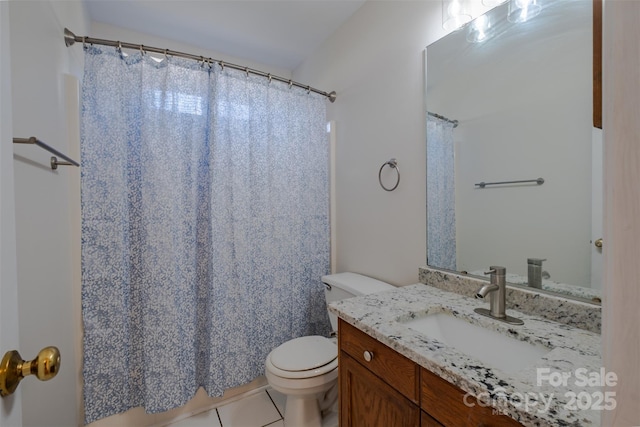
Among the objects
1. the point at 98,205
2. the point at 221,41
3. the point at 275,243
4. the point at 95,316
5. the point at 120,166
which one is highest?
the point at 221,41

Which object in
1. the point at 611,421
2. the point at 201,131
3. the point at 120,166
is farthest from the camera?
the point at 201,131

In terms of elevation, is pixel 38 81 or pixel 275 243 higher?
pixel 38 81

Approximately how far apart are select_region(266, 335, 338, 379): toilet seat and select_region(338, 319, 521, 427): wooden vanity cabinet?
31 cm

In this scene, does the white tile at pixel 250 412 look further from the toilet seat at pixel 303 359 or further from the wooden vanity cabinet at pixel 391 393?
the wooden vanity cabinet at pixel 391 393

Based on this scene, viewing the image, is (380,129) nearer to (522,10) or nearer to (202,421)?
(522,10)

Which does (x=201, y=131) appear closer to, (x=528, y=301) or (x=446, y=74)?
(x=446, y=74)

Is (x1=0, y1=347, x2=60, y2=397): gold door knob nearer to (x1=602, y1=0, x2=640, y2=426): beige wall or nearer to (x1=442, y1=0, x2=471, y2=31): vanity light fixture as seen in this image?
(x1=602, y1=0, x2=640, y2=426): beige wall

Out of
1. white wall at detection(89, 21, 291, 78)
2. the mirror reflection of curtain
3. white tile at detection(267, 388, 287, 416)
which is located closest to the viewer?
the mirror reflection of curtain

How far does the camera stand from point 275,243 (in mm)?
1823

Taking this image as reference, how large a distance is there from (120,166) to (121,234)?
0.36m

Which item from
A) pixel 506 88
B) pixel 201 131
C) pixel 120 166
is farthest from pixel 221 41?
pixel 506 88

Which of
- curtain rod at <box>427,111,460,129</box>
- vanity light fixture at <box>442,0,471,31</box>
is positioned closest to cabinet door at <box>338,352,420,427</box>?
curtain rod at <box>427,111,460,129</box>

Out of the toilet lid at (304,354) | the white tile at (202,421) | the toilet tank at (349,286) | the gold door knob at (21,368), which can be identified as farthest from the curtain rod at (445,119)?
the white tile at (202,421)

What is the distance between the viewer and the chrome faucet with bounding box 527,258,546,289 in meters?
0.97
